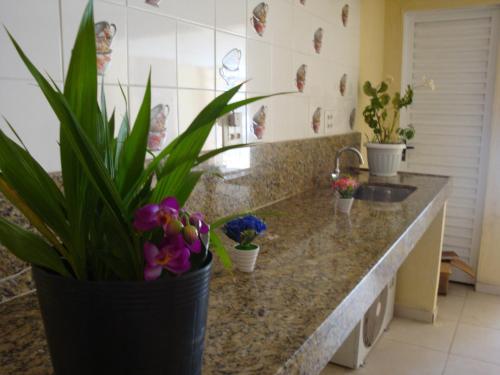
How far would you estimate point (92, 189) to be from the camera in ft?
1.66

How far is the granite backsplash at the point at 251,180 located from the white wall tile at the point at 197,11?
41 centimetres

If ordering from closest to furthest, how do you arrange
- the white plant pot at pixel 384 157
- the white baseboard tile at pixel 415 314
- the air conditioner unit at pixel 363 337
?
the air conditioner unit at pixel 363 337
the white plant pot at pixel 384 157
the white baseboard tile at pixel 415 314

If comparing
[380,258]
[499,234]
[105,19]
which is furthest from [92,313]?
[499,234]

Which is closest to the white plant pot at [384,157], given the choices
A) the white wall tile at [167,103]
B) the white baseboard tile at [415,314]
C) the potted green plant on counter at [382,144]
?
the potted green plant on counter at [382,144]

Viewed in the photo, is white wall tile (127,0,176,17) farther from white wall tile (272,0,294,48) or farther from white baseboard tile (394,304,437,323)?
white baseboard tile (394,304,437,323)

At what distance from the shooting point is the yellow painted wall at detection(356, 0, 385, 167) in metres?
2.65

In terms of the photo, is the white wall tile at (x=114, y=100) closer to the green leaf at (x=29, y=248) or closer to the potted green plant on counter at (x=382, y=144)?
the green leaf at (x=29, y=248)

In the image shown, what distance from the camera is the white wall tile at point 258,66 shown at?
1.56 m

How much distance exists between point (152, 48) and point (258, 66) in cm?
54

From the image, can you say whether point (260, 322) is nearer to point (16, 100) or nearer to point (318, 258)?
point (318, 258)

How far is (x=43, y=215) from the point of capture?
52 centimetres

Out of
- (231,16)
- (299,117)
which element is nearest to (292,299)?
(231,16)

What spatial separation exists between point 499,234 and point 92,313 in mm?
2909

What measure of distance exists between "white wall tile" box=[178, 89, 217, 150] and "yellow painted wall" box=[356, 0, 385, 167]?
4.95 ft
